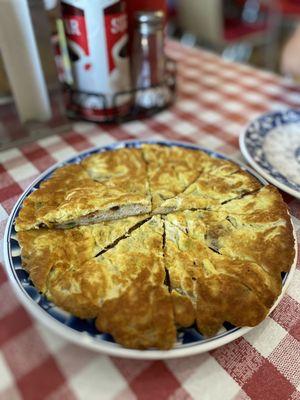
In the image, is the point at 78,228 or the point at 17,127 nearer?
the point at 78,228

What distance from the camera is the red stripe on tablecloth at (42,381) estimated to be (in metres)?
0.54

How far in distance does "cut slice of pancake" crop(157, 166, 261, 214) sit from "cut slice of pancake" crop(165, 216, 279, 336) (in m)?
0.14

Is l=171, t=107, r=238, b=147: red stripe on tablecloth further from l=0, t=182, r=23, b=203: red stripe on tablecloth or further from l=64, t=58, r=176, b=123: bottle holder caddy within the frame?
l=0, t=182, r=23, b=203: red stripe on tablecloth

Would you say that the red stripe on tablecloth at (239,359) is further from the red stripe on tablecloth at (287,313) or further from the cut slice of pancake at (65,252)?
the cut slice of pancake at (65,252)

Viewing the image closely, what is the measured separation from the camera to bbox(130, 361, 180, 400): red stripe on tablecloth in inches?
21.9

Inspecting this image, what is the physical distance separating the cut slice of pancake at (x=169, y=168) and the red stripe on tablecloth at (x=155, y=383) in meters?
0.36

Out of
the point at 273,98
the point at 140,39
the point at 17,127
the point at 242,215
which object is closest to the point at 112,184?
the point at 242,215

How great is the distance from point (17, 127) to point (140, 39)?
52cm

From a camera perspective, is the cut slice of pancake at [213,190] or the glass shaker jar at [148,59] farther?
the glass shaker jar at [148,59]

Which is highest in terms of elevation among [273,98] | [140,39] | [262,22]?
[140,39]

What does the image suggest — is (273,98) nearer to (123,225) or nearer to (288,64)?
(288,64)

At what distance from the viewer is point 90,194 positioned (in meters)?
0.81

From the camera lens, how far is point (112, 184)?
871 millimetres

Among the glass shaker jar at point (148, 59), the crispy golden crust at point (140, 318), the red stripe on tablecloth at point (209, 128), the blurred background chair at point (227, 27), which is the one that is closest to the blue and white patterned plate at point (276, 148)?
the red stripe on tablecloth at point (209, 128)
